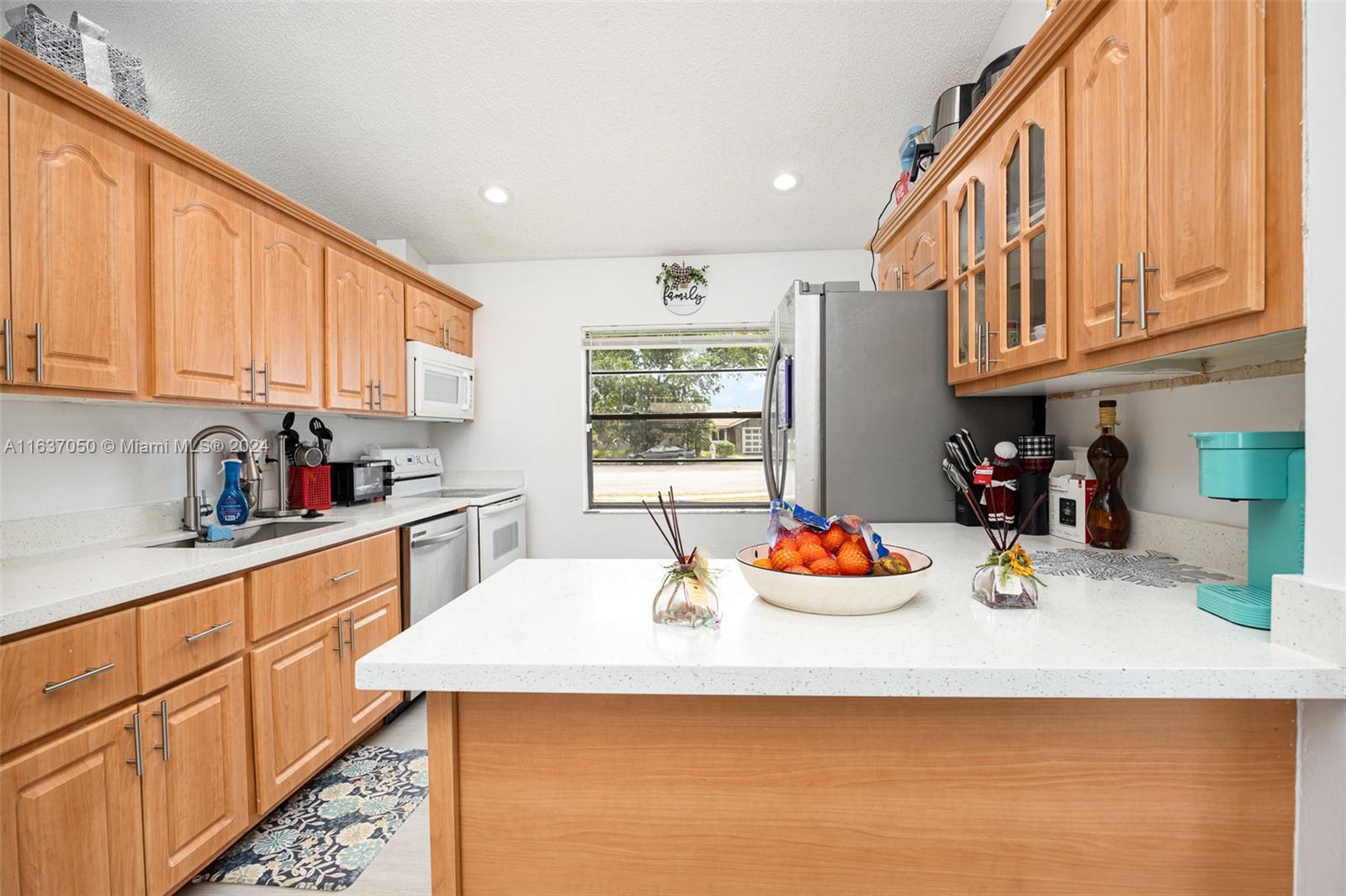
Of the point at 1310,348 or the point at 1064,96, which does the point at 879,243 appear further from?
the point at 1310,348

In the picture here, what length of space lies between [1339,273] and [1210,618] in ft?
1.74

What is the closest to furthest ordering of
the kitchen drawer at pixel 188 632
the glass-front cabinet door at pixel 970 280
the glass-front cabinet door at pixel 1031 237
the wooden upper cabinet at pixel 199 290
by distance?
the glass-front cabinet door at pixel 1031 237, the kitchen drawer at pixel 188 632, the glass-front cabinet door at pixel 970 280, the wooden upper cabinet at pixel 199 290

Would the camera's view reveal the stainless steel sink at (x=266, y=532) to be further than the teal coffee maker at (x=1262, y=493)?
Yes

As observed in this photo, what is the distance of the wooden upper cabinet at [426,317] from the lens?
10.3 feet

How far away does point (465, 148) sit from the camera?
2770 mm

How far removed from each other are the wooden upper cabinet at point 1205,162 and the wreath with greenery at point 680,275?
2.85 meters

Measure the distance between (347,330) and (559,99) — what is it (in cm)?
140

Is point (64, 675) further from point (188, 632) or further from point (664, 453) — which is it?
point (664, 453)

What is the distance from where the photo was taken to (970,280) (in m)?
1.74

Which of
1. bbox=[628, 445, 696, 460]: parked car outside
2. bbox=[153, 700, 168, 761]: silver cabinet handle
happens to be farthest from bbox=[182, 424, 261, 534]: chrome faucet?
bbox=[628, 445, 696, 460]: parked car outside

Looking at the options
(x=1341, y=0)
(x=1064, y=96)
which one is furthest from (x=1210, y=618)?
(x=1064, y=96)

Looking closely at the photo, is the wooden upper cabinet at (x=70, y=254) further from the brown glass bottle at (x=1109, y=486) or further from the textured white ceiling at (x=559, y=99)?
the brown glass bottle at (x=1109, y=486)

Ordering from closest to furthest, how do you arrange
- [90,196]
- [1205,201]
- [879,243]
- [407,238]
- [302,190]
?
1. [1205,201]
2. [90,196]
3. [879,243]
4. [302,190]
5. [407,238]

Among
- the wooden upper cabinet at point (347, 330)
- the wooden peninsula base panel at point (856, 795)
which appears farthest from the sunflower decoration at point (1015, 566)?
the wooden upper cabinet at point (347, 330)
